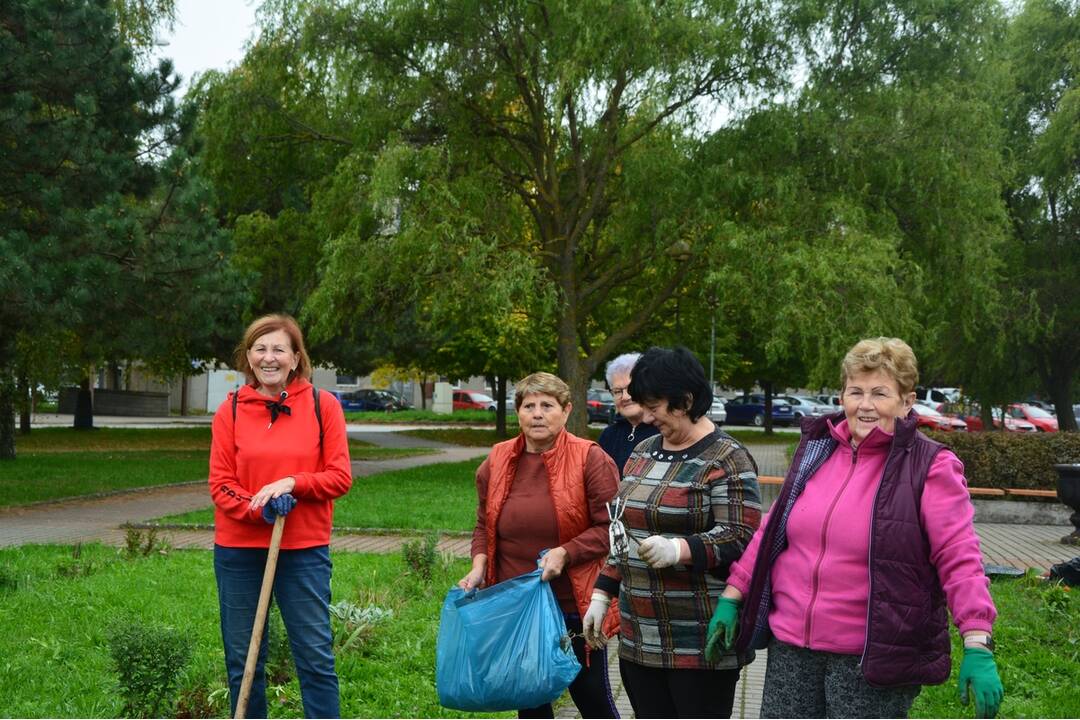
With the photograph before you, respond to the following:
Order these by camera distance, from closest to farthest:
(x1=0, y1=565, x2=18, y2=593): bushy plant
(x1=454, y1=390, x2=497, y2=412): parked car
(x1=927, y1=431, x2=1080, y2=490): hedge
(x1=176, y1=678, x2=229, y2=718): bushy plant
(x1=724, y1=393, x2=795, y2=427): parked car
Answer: (x1=176, y1=678, x2=229, y2=718): bushy plant < (x1=0, y1=565, x2=18, y2=593): bushy plant < (x1=927, y1=431, x2=1080, y2=490): hedge < (x1=724, y1=393, x2=795, y2=427): parked car < (x1=454, y1=390, x2=497, y2=412): parked car

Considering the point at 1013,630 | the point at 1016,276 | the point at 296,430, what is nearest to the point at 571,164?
the point at 1016,276

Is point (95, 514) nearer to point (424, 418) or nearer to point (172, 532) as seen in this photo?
point (172, 532)

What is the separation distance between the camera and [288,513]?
4352 mm

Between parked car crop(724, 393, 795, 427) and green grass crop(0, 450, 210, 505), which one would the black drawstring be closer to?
green grass crop(0, 450, 210, 505)

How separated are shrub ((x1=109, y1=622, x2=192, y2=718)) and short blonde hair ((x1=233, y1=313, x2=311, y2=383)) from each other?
1383 mm

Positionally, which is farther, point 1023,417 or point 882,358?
point 1023,417

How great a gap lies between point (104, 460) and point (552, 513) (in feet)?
70.5

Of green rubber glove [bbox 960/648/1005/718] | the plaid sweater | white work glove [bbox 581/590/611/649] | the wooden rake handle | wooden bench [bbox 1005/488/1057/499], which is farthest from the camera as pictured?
wooden bench [bbox 1005/488/1057/499]

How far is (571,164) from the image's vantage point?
20.9 meters

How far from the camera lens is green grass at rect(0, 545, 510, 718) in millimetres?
5602

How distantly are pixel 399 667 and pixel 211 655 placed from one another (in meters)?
1.07

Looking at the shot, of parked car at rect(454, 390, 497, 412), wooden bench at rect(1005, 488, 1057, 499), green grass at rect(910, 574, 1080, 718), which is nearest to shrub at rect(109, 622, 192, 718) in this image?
Result: green grass at rect(910, 574, 1080, 718)

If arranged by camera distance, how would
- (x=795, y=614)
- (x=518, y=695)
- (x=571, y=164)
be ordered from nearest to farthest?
(x=795, y=614) < (x=518, y=695) < (x=571, y=164)

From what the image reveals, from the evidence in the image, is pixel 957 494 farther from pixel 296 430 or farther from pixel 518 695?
pixel 296 430
